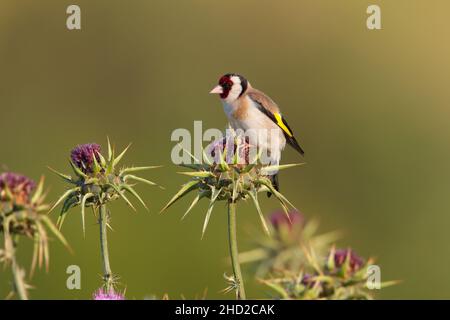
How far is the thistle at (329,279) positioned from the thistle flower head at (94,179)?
58.6 inches

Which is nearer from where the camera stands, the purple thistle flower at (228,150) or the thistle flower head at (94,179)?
the thistle flower head at (94,179)

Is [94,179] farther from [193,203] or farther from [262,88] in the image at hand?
[262,88]

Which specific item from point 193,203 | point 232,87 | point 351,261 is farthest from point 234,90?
point 193,203

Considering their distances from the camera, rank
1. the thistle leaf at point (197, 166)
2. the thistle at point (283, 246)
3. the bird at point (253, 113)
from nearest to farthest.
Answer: the thistle leaf at point (197, 166), the thistle at point (283, 246), the bird at point (253, 113)

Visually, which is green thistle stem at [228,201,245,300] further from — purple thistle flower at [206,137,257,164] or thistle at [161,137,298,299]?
purple thistle flower at [206,137,257,164]

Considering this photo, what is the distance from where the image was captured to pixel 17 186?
251 inches

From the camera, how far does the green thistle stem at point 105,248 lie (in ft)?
20.7

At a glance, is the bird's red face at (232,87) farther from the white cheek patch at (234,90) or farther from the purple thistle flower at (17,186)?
the purple thistle flower at (17,186)

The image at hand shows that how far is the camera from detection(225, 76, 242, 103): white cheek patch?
11477 mm

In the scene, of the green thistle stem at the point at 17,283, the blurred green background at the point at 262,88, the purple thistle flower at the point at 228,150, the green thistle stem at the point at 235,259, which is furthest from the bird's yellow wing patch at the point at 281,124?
the blurred green background at the point at 262,88

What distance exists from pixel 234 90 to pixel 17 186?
216 inches

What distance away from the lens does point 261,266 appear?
10.5 meters
